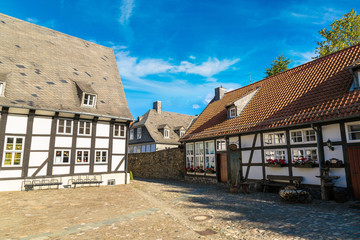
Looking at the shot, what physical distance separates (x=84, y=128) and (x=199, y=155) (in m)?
8.62

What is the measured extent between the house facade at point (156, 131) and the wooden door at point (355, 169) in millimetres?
21746

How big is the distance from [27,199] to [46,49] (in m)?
12.3

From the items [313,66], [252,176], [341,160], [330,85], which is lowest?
[252,176]

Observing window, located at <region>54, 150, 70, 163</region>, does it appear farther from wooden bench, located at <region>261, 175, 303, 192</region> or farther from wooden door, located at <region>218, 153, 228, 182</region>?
wooden bench, located at <region>261, 175, 303, 192</region>

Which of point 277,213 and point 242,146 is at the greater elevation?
point 242,146

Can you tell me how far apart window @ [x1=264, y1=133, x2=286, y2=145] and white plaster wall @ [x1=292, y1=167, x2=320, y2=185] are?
1636 millimetres

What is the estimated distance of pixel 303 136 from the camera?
10.9m

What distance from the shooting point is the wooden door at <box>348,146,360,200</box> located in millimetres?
8812

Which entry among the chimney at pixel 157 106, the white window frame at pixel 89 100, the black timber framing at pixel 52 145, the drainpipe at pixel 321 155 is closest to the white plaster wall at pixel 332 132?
the drainpipe at pixel 321 155

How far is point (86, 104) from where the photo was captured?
16.0 m

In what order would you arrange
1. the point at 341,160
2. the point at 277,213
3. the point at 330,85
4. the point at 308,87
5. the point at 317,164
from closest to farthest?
the point at 277,213, the point at 341,160, the point at 317,164, the point at 330,85, the point at 308,87

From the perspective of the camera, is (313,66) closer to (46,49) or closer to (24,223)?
(24,223)

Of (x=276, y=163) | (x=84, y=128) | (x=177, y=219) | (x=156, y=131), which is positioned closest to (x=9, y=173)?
(x=84, y=128)

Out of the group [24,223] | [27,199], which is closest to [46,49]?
[27,199]
